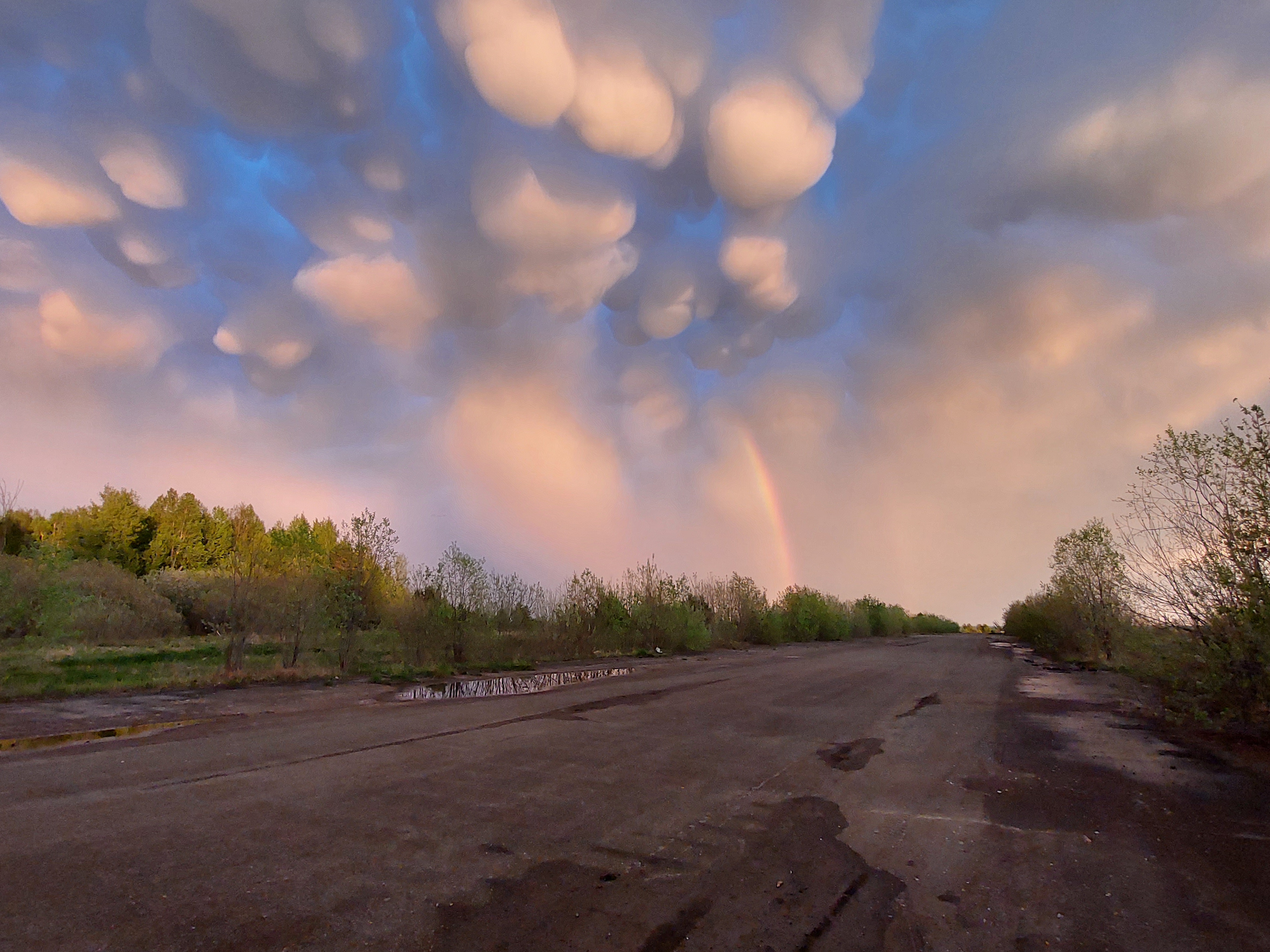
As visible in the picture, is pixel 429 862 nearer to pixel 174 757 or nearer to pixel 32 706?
pixel 174 757

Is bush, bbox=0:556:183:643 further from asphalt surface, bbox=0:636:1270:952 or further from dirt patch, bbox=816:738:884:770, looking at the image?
dirt patch, bbox=816:738:884:770

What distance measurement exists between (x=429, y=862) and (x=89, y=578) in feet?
116

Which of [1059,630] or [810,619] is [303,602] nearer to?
[1059,630]

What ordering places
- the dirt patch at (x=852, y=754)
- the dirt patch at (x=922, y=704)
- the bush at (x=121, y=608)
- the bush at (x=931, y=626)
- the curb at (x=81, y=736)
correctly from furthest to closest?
the bush at (x=931, y=626) → the bush at (x=121, y=608) → the dirt patch at (x=922, y=704) → the curb at (x=81, y=736) → the dirt patch at (x=852, y=754)

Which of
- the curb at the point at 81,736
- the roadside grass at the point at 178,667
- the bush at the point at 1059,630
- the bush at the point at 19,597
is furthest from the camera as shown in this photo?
the bush at the point at 1059,630

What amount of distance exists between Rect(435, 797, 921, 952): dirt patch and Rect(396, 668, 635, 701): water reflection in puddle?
10.2 metres

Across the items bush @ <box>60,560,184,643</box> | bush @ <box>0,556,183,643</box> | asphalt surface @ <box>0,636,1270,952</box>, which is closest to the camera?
asphalt surface @ <box>0,636,1270,952</box>

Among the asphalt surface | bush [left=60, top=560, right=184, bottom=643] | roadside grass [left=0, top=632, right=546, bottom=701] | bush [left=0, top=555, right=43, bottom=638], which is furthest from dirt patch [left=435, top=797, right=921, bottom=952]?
bush [left=60, top=560, right=184, bottom=643]

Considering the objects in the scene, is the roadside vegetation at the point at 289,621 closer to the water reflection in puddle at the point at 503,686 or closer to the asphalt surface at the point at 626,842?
the water reflection in puddle at the point at 503,686

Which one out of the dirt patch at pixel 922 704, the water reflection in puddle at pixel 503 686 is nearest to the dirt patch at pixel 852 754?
the dirt patch at pixel 922 704

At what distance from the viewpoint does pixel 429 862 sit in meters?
4.39

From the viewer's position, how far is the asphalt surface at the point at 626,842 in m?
3.52

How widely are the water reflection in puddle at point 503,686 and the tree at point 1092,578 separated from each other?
1812 cm

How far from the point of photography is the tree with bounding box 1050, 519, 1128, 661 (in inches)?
925
